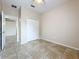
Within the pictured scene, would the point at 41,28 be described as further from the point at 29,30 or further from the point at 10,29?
the point at 10,29

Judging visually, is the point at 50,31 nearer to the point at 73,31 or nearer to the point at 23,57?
the point at 73,31

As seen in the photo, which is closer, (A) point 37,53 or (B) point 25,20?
(A) point 37,53

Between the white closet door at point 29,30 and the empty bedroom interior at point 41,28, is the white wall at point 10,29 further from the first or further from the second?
the white closet door at point 29,30

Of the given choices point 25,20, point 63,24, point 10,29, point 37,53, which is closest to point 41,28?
point 25,20

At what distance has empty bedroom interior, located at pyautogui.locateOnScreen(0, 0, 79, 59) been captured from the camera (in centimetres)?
361

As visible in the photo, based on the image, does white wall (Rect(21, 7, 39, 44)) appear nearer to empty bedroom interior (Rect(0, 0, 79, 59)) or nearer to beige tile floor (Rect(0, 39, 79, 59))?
empty bedroom interior (Rect(0, 0, 79, 59))

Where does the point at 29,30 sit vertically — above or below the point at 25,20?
below

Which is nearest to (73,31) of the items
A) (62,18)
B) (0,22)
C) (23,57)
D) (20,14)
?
(62,18)

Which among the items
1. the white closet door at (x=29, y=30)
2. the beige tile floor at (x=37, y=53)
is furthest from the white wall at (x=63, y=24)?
the beige tile floor at (x=37, y=53)

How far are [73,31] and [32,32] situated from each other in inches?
114

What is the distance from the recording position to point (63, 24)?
15.5 feet

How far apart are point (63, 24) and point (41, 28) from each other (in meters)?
2.17

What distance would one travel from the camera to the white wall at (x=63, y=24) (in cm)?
410

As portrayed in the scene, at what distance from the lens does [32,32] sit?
5906mm
